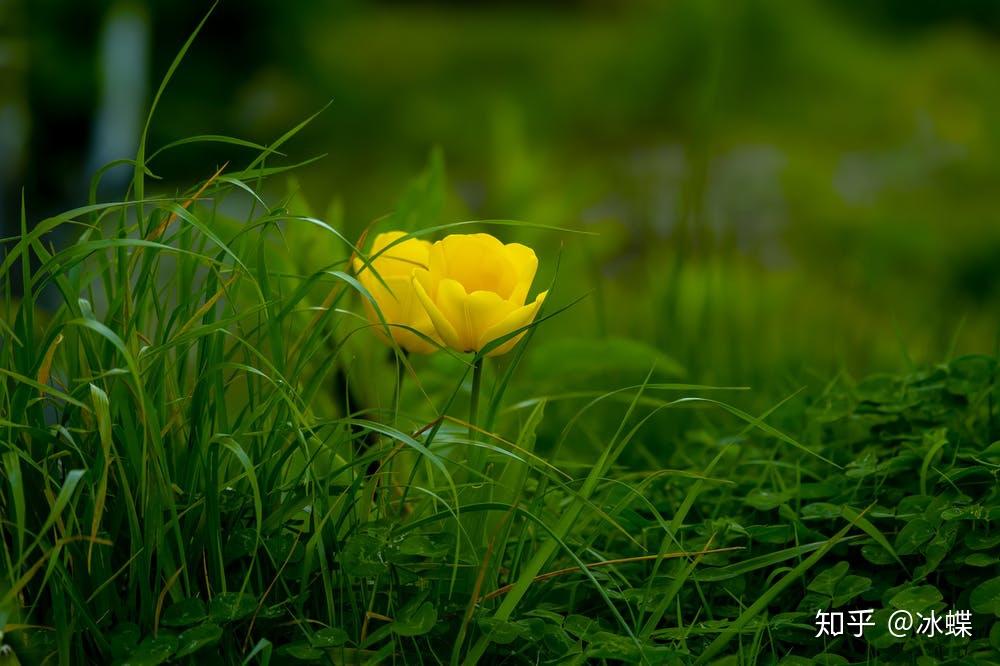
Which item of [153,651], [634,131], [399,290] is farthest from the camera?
[634,131]

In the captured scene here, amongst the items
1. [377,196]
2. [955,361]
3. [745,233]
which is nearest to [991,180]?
[745,233]

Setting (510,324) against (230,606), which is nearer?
(230,606)

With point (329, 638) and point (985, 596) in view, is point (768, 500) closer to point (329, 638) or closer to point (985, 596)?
point (985, 596)

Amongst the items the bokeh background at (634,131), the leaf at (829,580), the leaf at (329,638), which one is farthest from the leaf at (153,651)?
the bokeh background at (634,131)

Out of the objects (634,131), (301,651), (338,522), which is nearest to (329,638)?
(301,651)

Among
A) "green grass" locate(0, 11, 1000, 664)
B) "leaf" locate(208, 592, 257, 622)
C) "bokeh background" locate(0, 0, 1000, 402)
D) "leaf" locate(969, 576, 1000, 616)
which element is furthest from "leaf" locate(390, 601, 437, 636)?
"bokeh background" locate(0, 0, 1000, 402)

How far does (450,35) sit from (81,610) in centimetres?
649

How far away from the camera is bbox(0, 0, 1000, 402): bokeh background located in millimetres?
2527

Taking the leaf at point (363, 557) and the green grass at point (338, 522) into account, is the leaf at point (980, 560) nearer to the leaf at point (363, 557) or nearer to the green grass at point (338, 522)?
the green grass at point (338, 522)

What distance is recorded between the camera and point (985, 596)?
102 centimetres

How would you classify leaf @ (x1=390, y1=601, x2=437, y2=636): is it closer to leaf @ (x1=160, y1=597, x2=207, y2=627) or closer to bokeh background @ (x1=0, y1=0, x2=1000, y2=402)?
leaf @ (x1=160, y1=597, x2=207, y2=627)

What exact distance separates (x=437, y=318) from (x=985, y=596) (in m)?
0.55

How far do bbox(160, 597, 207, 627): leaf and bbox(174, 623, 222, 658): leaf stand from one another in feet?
0.05

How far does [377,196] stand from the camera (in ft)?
14.5
